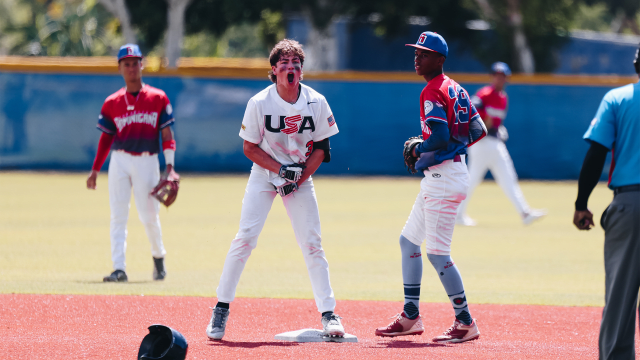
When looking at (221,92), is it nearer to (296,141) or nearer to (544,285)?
(544,285)

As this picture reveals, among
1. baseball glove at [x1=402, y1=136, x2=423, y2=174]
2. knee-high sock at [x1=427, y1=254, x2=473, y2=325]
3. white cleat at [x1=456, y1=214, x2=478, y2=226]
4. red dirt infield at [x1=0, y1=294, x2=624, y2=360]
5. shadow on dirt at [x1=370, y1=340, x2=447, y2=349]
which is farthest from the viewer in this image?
white cleat at [x1=456, y1=214, x2=478, y2=226]

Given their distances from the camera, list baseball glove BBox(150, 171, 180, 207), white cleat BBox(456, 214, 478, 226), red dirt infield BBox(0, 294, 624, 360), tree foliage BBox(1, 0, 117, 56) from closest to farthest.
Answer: red dirt infield BBox(0, 294, 624, 360) → baseball glove BBox(150, 171, 180, 207) → white cleat BBox(456, 214, 478, 226) → tree foliage BBox(1, 0, 117, 56)

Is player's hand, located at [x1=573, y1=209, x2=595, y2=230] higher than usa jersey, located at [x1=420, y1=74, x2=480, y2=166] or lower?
lower

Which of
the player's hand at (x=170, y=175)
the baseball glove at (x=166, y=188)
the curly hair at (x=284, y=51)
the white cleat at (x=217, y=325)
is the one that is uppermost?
the curly hair at (x=284, y=51)

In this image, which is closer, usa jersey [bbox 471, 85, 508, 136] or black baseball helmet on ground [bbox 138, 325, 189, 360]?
black baseball helmet on ground [bbox 138, 325, 189, 360]

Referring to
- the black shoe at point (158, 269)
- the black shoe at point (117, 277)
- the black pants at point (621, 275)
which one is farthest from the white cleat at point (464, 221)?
the black pants at point (621, 275)

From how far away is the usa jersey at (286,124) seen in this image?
573cm

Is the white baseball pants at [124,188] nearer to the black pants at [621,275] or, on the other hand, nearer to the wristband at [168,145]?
the wristband at [168,145]

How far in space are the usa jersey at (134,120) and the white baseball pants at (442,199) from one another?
3.53 metres

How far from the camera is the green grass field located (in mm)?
8164

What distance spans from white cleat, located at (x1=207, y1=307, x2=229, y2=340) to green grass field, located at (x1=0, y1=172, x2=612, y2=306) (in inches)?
76.9

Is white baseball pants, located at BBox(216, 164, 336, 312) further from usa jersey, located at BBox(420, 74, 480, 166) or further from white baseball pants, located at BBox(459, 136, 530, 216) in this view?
white baseball pants, located at BBox(459, 136, 530, 216)

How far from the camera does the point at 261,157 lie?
5773mm

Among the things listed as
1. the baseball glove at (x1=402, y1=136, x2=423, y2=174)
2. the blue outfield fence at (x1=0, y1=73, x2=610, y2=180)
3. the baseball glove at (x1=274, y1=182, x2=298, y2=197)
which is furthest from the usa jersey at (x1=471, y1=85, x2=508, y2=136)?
the blue outfield fence at (x1=0, y1=73, x2=610, y2=180)
